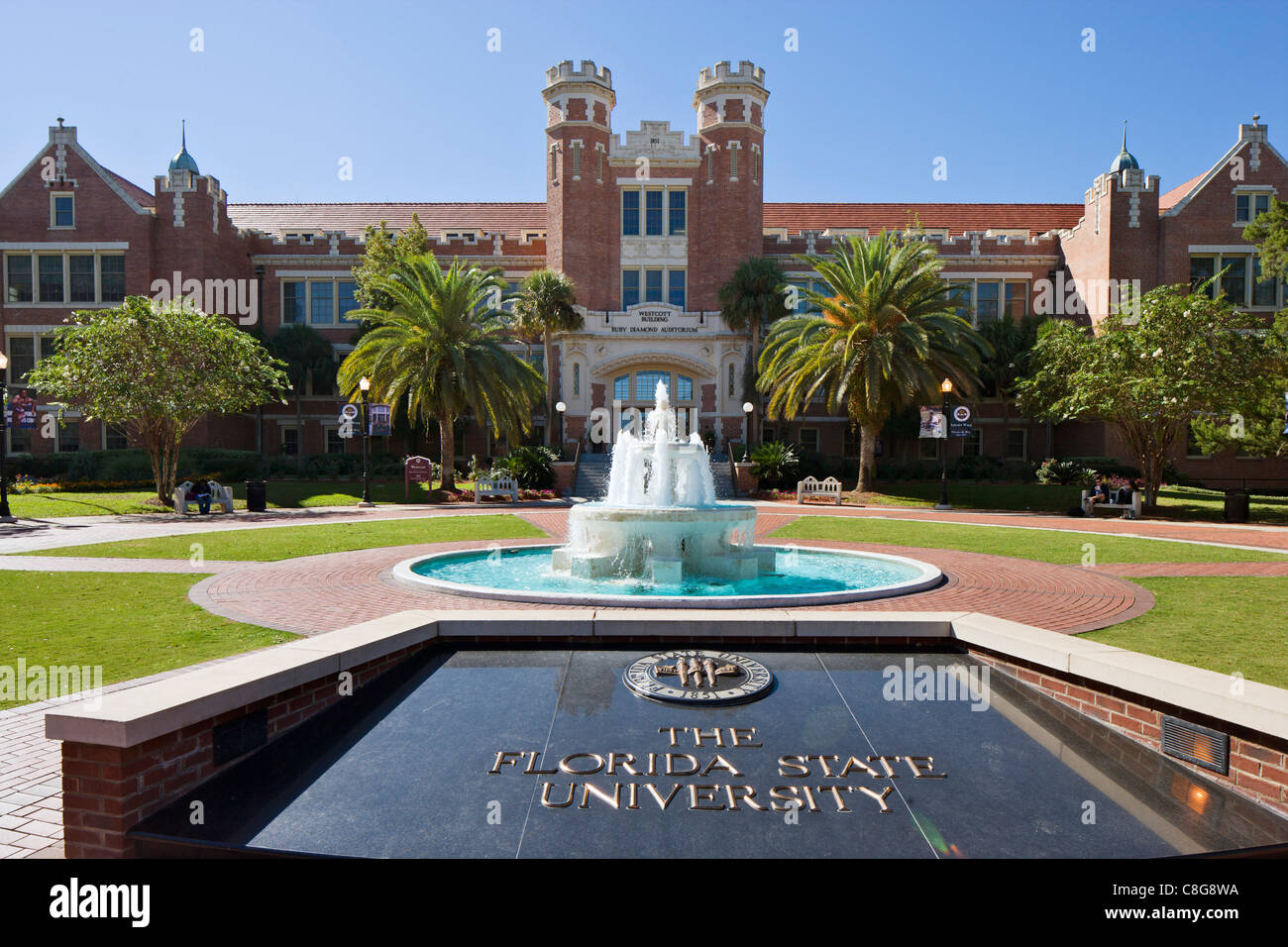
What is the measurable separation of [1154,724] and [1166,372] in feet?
82.5

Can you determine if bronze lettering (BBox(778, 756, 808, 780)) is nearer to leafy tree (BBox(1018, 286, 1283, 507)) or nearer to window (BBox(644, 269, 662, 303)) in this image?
leafy tree (BBox(1018, 286, 1283, 507))

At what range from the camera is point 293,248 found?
42531mm

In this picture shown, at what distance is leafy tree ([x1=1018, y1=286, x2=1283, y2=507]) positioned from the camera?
2383 centimetres

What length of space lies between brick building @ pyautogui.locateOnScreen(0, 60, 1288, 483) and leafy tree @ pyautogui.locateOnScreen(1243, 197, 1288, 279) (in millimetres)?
8807

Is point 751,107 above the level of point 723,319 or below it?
above

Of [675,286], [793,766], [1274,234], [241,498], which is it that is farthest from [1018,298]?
[793,766]

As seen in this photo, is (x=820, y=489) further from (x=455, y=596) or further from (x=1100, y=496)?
(x=455, y=596)

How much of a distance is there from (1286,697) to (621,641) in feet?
13.8

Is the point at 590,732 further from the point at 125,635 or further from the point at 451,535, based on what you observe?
the point at 451,535

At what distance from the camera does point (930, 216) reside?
48.7 m

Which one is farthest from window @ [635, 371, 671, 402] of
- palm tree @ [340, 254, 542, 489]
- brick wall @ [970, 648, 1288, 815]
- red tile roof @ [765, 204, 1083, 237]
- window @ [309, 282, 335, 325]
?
brick wall @ [970, 648, 1288, 815]

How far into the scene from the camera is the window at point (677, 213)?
40.8 m

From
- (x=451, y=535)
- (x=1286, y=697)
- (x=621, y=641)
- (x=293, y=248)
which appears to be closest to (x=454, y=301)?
(x=451, y=535)

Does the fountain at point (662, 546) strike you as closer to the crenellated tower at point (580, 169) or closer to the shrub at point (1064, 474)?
the shrub at point (1064, 474)
